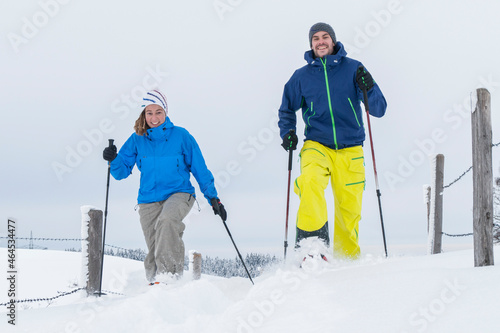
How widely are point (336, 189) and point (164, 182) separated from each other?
184 cm

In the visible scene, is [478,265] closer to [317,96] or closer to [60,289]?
[317,96]

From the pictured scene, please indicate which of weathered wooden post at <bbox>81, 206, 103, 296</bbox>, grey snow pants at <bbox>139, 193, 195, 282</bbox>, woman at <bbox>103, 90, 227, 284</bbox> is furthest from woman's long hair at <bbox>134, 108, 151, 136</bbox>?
weathered wooden post at <bbox>81, 206, 103, 296</bbox>

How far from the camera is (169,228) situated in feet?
15.9

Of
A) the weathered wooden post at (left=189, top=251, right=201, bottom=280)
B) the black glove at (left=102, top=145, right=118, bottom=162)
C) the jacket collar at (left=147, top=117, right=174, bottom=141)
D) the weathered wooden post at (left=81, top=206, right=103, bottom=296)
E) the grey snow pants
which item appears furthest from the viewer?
the weathered wooden post at (left=189, top=251, right=201, bottom=280)

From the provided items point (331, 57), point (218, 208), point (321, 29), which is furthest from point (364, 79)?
point (218, 208)

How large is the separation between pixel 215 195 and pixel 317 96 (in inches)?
59.8

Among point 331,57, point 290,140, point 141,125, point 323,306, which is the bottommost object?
point 323,306

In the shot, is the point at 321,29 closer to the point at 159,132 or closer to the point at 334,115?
the point at 334,115

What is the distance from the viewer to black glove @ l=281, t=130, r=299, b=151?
181 inches

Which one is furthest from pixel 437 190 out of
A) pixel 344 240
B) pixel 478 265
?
pixel 478 265

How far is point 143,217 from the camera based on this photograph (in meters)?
5.18

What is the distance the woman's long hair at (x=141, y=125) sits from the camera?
5250 millimetres

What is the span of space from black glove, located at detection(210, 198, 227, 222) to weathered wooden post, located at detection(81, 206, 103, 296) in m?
2.18

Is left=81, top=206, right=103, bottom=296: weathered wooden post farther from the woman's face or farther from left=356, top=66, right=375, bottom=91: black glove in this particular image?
left=356, top=66, right=375, bottom=91: black glove
